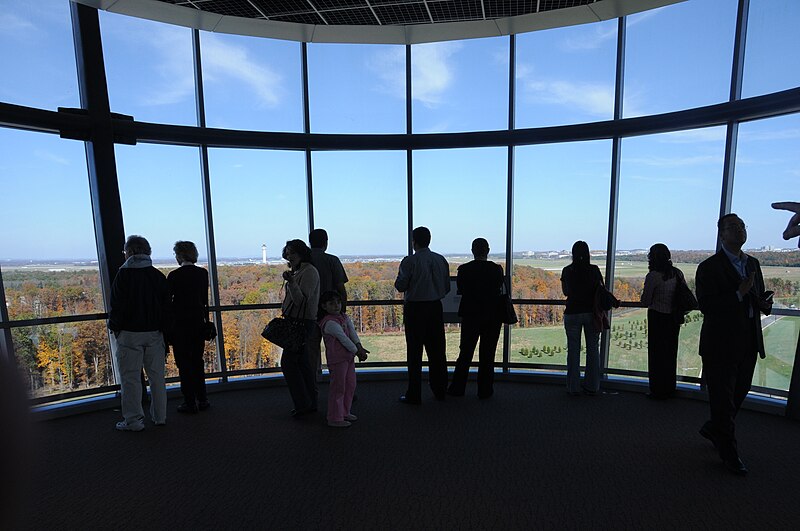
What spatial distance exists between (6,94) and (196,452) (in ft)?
13.7

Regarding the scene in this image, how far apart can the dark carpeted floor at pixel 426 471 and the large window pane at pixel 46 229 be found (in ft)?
4.52

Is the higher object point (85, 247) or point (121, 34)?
point (121, 34)

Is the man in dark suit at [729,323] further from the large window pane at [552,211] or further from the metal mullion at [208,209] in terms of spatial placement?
the metal mullion at [208,209]

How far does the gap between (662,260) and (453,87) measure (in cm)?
347

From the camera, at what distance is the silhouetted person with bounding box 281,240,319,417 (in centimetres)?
502

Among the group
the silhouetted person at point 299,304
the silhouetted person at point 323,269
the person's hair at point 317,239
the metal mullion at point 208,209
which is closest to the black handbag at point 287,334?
the silhouetted person at point 299,304

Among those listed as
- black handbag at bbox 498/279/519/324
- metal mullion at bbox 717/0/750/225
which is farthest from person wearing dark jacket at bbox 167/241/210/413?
metal mullion at bbox 717/0/750/225

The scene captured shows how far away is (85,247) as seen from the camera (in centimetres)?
568

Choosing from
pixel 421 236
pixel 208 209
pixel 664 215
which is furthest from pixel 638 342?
pixel 208 209

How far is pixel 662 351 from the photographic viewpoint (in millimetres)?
5555

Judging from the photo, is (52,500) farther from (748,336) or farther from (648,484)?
(748,336)

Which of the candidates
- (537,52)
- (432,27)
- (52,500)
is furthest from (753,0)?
(52,500)

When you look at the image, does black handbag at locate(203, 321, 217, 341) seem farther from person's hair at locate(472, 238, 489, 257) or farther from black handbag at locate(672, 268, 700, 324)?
black handbag at locate(672, 268, 700, 324)

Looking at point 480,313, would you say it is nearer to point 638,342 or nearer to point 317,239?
point 317,239
